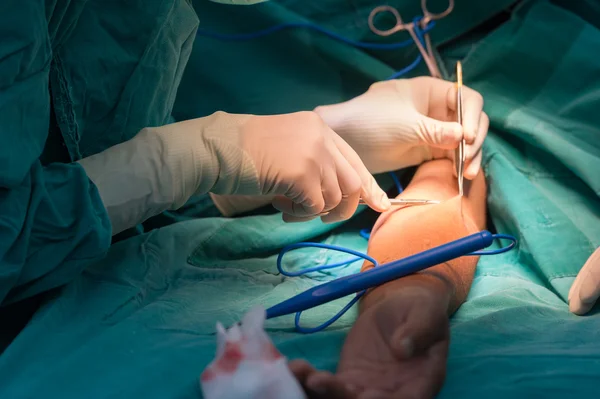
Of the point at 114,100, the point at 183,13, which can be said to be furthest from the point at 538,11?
the point at 114,100

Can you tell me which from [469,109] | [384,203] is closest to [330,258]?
[384,203]

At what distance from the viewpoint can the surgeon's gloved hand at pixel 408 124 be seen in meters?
1.57

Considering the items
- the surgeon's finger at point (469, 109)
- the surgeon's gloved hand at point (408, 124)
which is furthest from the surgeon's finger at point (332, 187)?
the surgeon's finger at point (469, 109)

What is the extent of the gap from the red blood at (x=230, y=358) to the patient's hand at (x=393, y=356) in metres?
0.07

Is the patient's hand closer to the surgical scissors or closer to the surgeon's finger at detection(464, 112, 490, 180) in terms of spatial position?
the surgeon's finger at detection(464, 112, 490, 180)

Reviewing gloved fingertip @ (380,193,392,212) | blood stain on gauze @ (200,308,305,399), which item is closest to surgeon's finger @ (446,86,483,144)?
gloved fingertip @ (380,193,392,212)

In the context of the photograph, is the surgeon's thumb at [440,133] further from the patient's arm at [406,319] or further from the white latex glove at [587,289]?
the white latex glove at [587,289]

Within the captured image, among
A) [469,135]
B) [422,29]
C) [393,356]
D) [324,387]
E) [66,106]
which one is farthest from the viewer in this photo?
[422,29]

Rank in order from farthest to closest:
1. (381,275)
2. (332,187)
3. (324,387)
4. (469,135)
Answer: (469,135)
(332,187)
(381,275)
(324,387)

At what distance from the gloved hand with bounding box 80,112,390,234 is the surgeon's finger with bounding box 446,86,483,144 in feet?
1.10

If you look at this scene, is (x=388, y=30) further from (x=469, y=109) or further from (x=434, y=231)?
(x=434, y=231)

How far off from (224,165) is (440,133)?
581mm

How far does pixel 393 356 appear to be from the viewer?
860mm

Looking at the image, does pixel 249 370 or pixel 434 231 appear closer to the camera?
pixel 249 370
